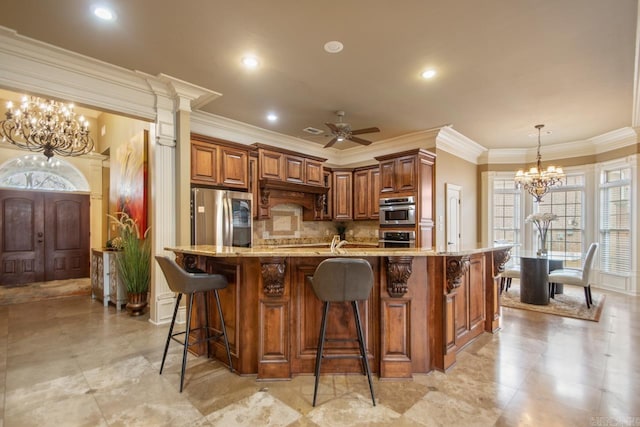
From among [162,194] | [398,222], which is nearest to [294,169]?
[398,222]

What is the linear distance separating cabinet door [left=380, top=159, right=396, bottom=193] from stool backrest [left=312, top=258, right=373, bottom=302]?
3517mm

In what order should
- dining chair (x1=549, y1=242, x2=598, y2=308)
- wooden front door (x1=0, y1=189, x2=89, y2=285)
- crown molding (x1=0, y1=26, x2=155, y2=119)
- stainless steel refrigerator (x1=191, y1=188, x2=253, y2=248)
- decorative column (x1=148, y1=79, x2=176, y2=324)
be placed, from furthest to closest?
1. wooden front door (x1=0, y1=189, x2=89, y2=285)
2. dining chair (x1=549, y1=242, x2=598, y2=308)
3. stainless steel refrigerator (x1=191, y1=188, x2=253, y2=248)
4. decorative column (x1=148, y1=79, x2=176, y2=324)
5. crown molding (x1=0, y1=26, x2=155, y2=119)

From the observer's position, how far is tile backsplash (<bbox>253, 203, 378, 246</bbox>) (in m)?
5.83

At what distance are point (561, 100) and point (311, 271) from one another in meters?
4.12

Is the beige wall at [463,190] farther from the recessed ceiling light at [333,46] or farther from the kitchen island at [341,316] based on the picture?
the recessed ceiling light at [333,46]

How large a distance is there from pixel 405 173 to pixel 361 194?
127 cm

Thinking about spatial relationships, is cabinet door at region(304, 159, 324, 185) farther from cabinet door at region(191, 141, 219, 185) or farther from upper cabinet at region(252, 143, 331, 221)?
cabinet door at region(191, 141, 219, 185)

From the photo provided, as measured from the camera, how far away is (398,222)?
5.36 m

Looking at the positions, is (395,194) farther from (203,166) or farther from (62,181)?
(62,181)

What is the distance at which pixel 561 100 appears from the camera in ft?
13.6

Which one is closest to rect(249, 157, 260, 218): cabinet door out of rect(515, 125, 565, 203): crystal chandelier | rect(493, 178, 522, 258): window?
rect(515, 125, 565, 203): crystal chandelier

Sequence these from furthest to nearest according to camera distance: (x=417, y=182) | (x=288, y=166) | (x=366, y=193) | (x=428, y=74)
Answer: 1. (x=366, y=193)
2. (x=288, y=166)
3. (x=417, y=182)
4. (x=428, y=74)

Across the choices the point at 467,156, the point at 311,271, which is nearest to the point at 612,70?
the point at 467,156

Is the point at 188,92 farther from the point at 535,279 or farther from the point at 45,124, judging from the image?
the point at 535,279
